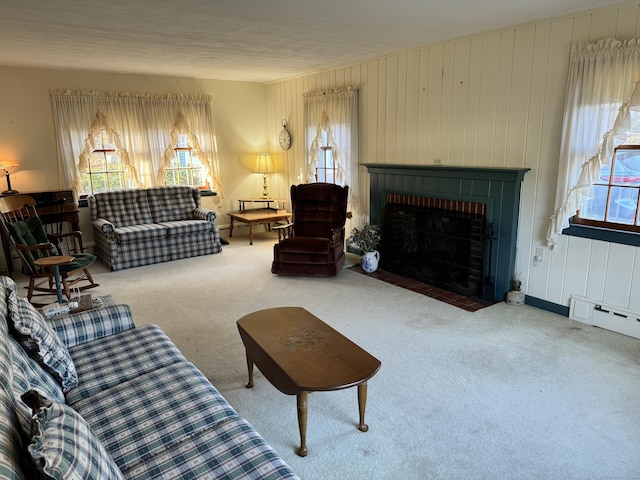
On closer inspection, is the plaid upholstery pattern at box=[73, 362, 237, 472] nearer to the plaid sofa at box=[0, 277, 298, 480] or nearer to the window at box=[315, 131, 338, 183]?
the plaid sofa at box=[0, 277, 298, 480]

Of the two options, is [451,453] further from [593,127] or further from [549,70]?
[549,70]

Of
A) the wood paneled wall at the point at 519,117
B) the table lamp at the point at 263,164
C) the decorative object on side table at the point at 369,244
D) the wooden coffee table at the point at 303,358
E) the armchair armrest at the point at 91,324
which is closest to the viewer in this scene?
the wooden coffee table at the point at 303,358

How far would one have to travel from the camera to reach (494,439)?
7.64 ft

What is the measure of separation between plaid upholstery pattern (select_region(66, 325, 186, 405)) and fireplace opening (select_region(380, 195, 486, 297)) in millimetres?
3065

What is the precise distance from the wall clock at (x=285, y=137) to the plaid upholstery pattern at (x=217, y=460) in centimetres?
588

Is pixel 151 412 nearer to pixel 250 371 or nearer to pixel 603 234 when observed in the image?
pixel 250 371

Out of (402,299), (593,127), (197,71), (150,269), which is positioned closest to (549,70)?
(593,127)

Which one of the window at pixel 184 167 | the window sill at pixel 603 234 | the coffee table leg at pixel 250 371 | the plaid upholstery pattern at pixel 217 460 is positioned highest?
the window at pixel 184 167

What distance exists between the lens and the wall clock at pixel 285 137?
280 inches

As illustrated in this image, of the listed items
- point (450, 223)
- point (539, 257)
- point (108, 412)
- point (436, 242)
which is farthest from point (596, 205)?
point (108, 412)

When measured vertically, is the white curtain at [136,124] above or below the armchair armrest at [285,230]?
above

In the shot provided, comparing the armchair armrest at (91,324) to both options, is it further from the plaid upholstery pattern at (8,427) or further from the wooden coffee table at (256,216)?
the wooden coffee table at (256,216)

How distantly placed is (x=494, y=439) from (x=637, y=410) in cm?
96

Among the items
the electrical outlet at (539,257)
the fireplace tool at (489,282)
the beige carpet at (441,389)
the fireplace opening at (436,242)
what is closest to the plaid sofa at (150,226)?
the beige carpet at (441,389)
